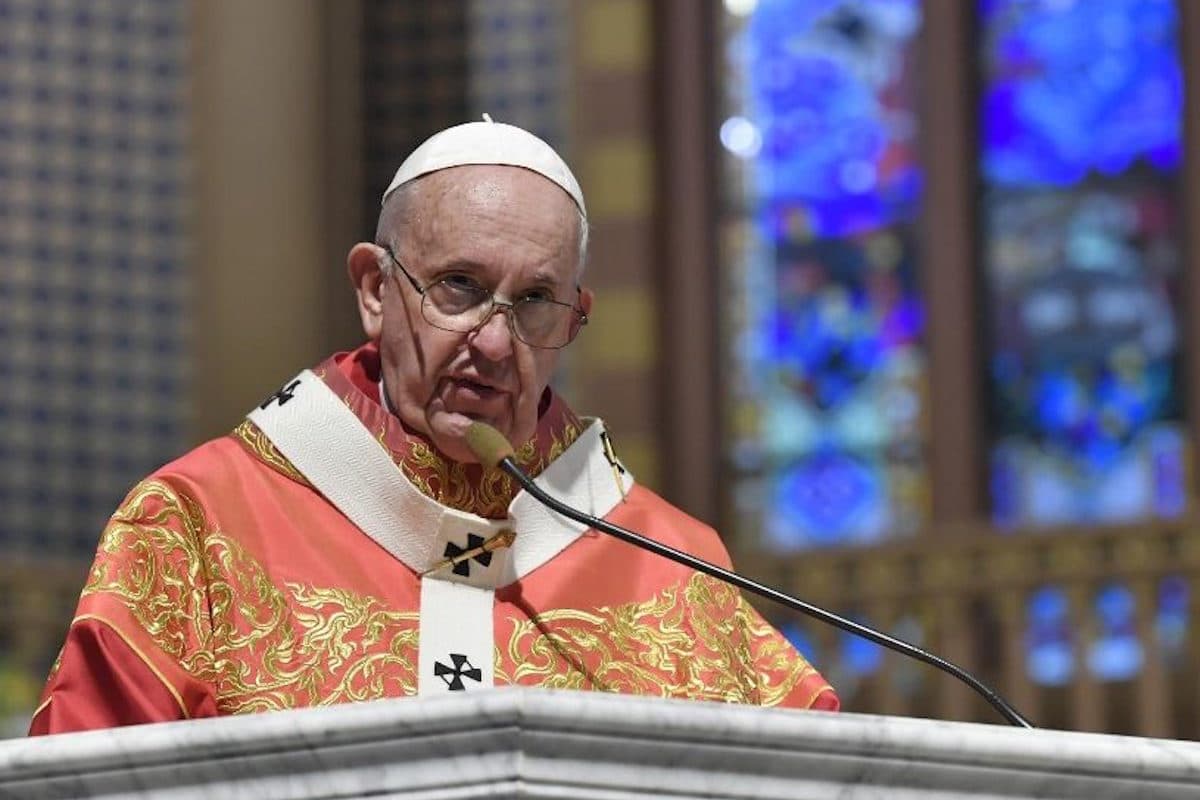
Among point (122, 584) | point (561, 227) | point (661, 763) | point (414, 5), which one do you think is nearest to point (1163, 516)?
point (414, 5)

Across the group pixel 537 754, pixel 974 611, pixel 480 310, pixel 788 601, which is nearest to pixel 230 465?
pixel 480 310

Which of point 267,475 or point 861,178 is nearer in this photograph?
point 267,475

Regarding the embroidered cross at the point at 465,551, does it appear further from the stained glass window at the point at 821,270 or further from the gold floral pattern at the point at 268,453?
the stained glass window at the point at 821,270

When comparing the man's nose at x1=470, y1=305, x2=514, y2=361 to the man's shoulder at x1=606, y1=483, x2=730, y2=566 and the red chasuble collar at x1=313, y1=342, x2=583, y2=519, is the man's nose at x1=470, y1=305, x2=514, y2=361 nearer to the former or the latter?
the red chasuble collar at x1=313, y1=342, x2=583, y2=519

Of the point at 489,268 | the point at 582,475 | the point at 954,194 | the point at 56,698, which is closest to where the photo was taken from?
the point at 56,698

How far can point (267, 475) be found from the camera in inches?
137

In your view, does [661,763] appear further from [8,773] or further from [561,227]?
[561,227]

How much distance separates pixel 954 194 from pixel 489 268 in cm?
435

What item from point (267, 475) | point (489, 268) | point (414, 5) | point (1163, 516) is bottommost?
point (1163, 516)

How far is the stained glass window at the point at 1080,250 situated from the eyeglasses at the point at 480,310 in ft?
12.9

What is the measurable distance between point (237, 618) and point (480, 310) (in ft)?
1.46

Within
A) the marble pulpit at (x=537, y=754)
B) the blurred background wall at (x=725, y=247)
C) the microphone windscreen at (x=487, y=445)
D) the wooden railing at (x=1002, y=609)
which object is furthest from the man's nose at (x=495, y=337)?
the blurred background wall at (x=725, y=247)

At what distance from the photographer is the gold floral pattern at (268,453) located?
3482 millimetres

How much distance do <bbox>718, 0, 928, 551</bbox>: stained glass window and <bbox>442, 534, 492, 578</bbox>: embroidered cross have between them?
3.90 m
